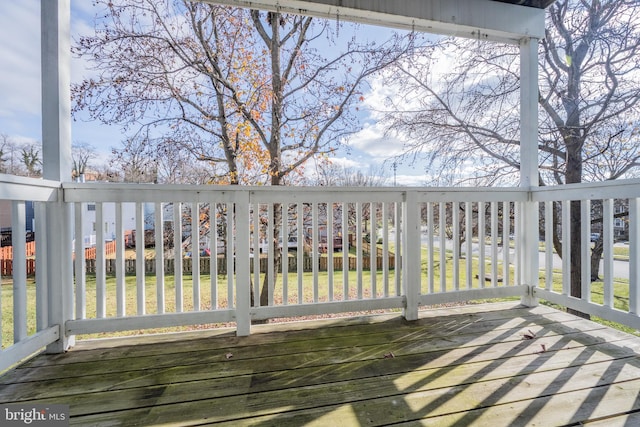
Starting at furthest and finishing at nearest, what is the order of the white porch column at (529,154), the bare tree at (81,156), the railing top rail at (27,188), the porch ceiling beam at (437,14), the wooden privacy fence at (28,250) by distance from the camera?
1. the bare tree at (81,156)
2. the white porch column at (529,154)
3. the porch ceiling beam at (437,14)
4. the wooden privacy fence at (28,250)
5. the railing top rail at (27,188)

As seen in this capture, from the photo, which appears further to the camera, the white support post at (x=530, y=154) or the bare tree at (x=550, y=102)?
the bare tree at (x=550, y=102)

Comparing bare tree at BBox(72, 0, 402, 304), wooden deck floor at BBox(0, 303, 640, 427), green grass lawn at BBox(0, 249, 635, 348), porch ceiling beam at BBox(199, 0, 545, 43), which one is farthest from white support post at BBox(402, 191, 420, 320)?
bare tree at BBox(72, 0, 402, 304)

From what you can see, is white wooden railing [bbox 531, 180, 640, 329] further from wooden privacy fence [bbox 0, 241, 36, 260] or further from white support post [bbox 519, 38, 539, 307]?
wooden privacy fence [bbox 0, 241, 36, 260]

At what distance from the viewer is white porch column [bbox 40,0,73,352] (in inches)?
64.1

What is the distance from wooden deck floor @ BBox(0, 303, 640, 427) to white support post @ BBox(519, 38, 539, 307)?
48 centimetres

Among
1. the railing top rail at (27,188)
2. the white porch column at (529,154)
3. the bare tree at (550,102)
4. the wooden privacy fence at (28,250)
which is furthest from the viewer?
the bare tree at (550,102)

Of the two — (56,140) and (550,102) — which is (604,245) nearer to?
→ (550,102)

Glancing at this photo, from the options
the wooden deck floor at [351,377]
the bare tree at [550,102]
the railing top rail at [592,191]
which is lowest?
the wooden deck floor at [351,377]

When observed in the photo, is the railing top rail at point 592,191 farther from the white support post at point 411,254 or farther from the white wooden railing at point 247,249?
the white support post at point 411,254

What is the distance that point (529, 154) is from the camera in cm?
241

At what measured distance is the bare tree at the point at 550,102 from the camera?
3.40 m

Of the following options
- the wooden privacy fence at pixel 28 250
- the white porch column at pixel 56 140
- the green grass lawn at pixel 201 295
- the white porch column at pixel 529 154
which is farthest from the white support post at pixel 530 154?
the wooden privacy fence at pixel 28 250

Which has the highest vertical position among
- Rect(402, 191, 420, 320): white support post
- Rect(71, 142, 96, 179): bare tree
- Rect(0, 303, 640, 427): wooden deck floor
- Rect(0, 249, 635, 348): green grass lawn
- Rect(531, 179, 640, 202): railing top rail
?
Rect(71, 142, 96, 179): bare tree

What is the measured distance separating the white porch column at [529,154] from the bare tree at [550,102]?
1.58m
